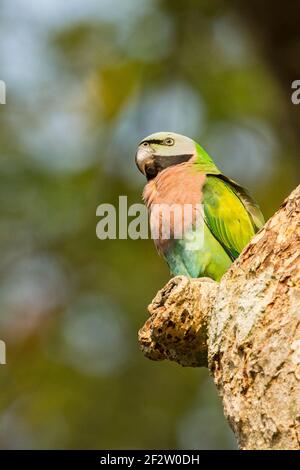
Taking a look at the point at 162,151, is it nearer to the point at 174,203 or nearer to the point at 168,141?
the point at 168,141

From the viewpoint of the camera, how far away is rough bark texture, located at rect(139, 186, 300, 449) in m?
3.84

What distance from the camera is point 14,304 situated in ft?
31.5

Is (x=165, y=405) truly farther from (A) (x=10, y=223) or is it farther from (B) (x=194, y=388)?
(A) (x=10, y=223)

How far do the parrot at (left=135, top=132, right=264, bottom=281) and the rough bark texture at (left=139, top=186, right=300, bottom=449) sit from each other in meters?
1.41

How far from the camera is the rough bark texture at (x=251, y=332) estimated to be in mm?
3840

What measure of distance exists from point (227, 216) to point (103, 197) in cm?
396

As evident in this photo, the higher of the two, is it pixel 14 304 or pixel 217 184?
pixel 217 184

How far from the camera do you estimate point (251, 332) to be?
4008mm

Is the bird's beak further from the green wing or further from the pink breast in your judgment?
the green wing

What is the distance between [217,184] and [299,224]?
74.0 inches

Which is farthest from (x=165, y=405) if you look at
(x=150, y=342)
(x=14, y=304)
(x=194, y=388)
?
(x=150, y=342)

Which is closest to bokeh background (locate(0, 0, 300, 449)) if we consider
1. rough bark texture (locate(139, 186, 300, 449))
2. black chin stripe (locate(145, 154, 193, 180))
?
black chin stripe (locate(145, 154, 193, 180))

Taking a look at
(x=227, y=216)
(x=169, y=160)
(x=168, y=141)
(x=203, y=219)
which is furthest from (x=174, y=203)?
(x=168, y=141)
